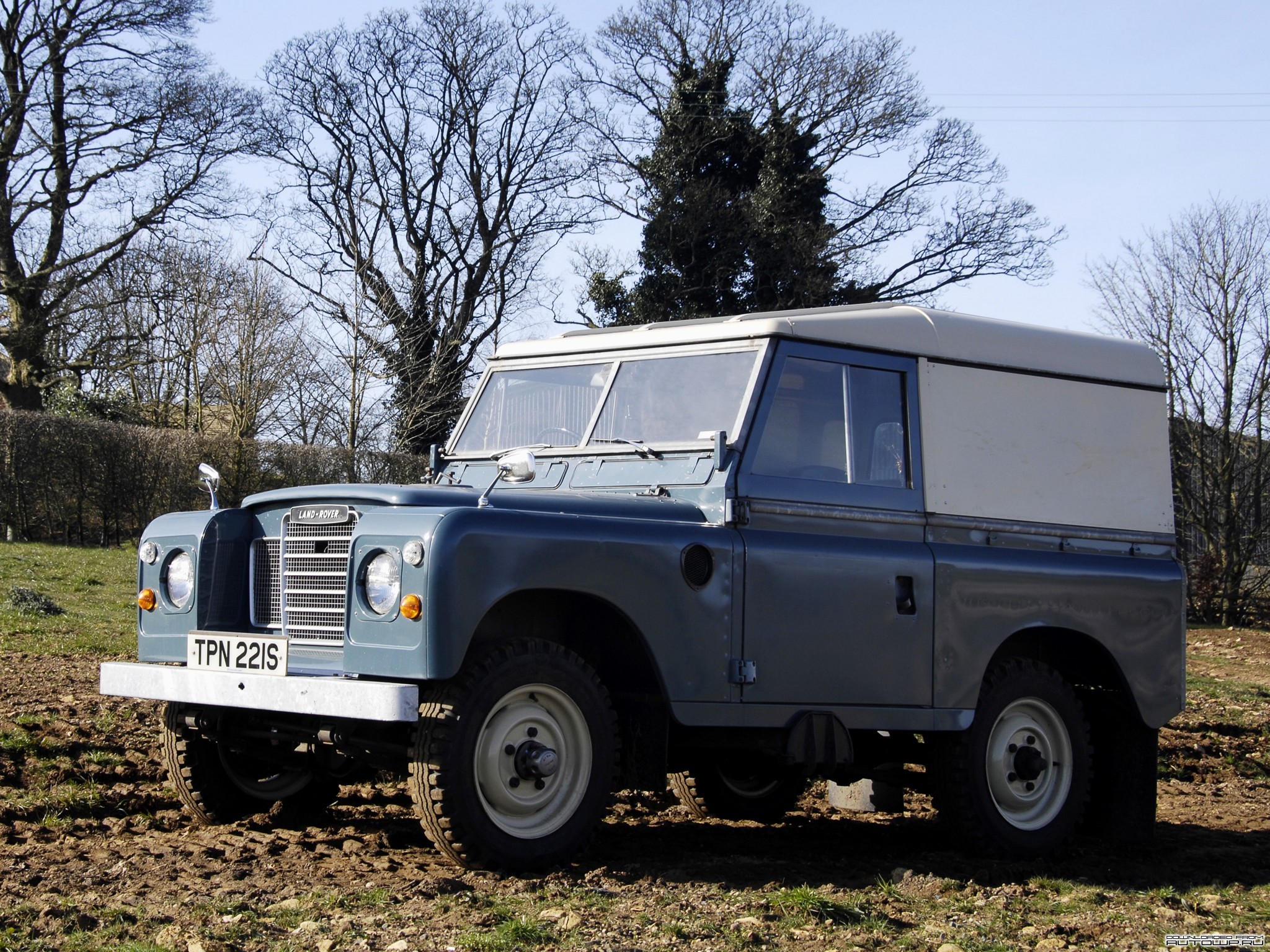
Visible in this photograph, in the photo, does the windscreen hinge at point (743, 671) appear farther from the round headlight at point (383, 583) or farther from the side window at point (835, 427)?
the round headlight at point (383, 583)

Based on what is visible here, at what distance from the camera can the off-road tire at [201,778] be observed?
6.48 meters

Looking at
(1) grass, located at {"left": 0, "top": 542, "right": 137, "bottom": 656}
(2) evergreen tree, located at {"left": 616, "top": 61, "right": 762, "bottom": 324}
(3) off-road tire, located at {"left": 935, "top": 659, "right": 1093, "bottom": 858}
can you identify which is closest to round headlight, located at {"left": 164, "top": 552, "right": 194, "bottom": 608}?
(3) off-road tire, located at {"left": 935, "top": 659, "right": 1093, "bottom": 858}

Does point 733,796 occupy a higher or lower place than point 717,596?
lower

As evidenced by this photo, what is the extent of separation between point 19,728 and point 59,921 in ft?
12.5

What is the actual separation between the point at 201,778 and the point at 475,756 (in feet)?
6.28

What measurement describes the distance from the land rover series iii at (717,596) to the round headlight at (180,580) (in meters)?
0.02

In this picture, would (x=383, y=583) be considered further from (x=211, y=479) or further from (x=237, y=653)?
(x=211, y=479)

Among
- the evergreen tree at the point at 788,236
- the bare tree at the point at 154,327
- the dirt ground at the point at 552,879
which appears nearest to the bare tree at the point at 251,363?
the bare tree at the point at 154,327

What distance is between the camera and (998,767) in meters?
7.12

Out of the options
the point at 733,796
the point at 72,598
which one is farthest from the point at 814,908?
the point at 72,598

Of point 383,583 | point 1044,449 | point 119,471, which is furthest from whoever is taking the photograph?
point 119,471

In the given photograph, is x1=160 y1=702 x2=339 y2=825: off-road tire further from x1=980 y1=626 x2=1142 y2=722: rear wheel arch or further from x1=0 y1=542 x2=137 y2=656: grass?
x1=0 y1=542 x2=137 y2=656: grass

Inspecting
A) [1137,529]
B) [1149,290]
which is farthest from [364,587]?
[1149,290]

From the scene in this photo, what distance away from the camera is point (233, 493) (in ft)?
73.7
